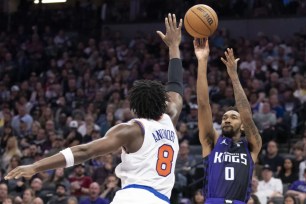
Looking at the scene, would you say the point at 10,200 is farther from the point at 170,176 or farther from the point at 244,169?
the point at 170,176

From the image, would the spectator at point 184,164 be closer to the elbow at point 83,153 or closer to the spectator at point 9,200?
the spectator at point 9,200

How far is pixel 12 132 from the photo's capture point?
54.1 feet

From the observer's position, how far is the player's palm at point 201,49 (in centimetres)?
719

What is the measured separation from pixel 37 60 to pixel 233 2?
19.1 ft

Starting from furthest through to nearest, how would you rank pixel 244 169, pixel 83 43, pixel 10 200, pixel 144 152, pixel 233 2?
pixel 83 43
pixel 233 2
pixel 10 200
pixel 244 169
pixel 144 152

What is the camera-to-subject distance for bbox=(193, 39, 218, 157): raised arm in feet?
23.7

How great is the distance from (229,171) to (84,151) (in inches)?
93.0

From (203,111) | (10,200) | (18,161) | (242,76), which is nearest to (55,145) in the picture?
(18,161)

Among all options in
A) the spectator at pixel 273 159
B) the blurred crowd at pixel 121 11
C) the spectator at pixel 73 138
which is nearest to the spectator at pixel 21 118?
the spectator at pixel 73 138

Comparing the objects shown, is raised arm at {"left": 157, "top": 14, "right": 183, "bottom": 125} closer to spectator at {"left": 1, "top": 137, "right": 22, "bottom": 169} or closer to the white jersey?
the white jersey

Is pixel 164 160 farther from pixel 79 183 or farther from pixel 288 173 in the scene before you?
pixel 79 183

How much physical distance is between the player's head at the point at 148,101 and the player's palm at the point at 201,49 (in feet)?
5.68

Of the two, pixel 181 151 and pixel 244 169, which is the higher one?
pixel 244 169

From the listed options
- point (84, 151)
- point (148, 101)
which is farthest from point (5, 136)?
point (84, 151)
